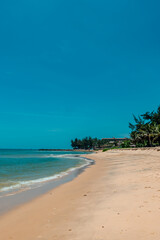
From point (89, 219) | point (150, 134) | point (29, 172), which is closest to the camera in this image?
point (89, 219)

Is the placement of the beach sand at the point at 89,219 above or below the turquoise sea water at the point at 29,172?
above

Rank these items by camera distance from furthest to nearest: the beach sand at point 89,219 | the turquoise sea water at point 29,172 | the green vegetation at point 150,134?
the green vegetation at point 150,134 < the turquoise sea water at point 29,172 < the beach sand at point 89,219

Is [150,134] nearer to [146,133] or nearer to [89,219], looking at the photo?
[146,133]

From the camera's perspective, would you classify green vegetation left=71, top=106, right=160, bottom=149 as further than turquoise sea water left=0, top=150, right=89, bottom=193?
Yes

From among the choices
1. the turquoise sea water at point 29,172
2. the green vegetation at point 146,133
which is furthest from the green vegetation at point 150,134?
the turquoise sea water at point 29,172

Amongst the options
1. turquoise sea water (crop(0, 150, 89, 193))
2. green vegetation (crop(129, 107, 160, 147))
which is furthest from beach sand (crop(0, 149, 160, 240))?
green vegetation (crop(129, 107, 160, 147))

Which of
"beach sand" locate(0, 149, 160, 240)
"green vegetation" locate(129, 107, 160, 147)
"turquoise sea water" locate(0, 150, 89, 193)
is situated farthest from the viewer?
"green vegetation" locate(129, 107, 160, 147)

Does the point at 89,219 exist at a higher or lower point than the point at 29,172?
higher

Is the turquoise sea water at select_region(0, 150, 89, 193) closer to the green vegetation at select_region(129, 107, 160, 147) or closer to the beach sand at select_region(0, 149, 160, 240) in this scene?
the beach sand at select_region(0, 149, 160, 240)

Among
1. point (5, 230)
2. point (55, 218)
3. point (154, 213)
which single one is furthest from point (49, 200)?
point (154, 213)

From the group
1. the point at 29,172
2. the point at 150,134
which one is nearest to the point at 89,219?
the point at 29,172

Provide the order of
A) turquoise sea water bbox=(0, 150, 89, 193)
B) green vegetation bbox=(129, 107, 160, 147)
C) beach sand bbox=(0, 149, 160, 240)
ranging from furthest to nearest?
green vegetation bbox=(129, 107, 160, 147) < turquoise sea water bbox=(0, 150, 89, 193) < beach sand bbox=(0, 149, 160, 240)

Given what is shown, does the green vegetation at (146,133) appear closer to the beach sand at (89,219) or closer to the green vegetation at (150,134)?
the green vegetation at (150,134)

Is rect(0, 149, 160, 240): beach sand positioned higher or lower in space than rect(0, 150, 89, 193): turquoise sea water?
higher
